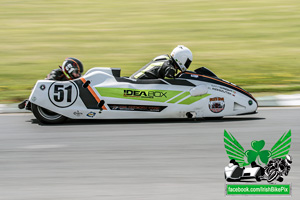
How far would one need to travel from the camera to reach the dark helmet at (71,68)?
898 cm

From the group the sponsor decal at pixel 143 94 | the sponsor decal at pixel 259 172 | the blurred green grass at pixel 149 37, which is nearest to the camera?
the sponsor decal at pixel 259 172

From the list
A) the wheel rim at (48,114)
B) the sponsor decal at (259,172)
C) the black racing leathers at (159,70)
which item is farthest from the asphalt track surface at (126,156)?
the black racing leathers at (159,70)

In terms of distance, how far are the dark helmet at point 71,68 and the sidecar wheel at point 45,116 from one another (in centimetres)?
74

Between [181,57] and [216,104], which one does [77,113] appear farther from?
[216,104]

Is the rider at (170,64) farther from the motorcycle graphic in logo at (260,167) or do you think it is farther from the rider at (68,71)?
the motorcycle graphic in logo at (260,167)

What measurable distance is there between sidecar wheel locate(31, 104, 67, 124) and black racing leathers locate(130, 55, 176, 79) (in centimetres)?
151

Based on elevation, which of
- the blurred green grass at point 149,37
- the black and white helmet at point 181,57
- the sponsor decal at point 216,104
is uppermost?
the blurred green grass at point 149,37

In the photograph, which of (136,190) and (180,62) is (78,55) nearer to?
(180,62)

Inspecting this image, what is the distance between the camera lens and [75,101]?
866cm

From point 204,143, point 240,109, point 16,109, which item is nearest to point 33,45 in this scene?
point 16,109

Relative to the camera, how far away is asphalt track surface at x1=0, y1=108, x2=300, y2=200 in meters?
5.37

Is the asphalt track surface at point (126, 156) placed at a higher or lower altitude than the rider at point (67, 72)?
lower

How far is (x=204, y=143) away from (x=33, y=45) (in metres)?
11.4

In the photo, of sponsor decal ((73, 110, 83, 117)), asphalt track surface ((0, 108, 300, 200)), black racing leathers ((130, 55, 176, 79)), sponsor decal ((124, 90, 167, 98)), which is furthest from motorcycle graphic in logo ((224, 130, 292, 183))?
sponsor decal ((73, 110, 83, 117))
